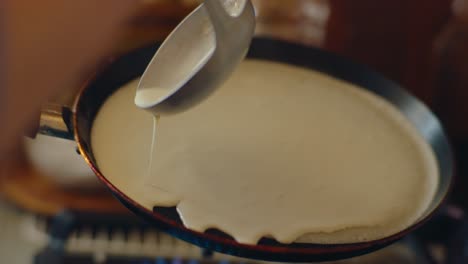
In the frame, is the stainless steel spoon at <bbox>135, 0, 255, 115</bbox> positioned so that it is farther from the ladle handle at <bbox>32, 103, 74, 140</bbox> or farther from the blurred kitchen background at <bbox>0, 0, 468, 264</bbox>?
the blurred kitchen background at <bbox>0, 0, 468, 264</bbox>

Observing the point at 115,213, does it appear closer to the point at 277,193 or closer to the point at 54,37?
the point at 277,193

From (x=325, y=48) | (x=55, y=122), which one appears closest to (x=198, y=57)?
(x=55, y=122)

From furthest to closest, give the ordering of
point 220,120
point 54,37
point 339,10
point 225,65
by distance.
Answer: point 339,10
point 220,120
point 225,65
point 54,37

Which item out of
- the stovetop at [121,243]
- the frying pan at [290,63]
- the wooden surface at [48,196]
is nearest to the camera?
the frying pan at [290,63]

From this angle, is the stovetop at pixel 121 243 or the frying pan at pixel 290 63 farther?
the stovetop at pixel 121 243

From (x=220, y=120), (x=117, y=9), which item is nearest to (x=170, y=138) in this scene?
(x=220, y=120)

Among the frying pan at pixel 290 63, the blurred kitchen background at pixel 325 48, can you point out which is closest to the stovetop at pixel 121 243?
the blurred kitchen background at pixel 325 48

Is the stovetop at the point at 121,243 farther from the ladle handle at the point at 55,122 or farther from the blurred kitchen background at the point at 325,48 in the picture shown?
the ladle handle at the point at 55,122
